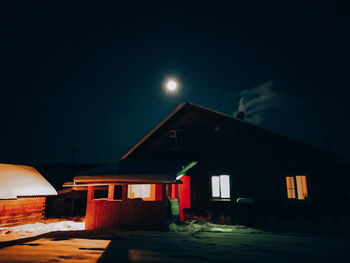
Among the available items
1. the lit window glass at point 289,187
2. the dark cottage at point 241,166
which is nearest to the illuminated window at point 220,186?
the dark cottage at point 241,166

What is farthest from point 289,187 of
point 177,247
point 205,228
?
point 177,247

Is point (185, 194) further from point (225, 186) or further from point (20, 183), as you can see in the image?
point (20, 183)

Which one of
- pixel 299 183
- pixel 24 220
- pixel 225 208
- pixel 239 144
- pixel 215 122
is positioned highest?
pixel 215 122

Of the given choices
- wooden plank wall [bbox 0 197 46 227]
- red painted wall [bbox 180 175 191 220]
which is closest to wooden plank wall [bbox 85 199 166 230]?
red painted wall [bbox 180 175 191 220]

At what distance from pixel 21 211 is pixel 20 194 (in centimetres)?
182

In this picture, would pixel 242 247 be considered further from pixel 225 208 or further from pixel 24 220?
pixel 24 220

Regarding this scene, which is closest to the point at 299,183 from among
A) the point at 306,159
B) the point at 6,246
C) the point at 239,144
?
the point at 306,159

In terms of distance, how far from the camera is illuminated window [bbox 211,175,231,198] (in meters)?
11.2

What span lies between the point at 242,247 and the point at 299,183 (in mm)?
9720

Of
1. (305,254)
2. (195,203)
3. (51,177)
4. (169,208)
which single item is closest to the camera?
(305,254)

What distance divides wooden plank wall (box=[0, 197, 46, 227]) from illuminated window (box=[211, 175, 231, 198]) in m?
10.4

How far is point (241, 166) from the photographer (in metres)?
11.1

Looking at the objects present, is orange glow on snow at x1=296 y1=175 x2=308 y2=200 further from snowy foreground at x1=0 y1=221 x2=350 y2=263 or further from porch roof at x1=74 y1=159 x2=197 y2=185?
porch roof at x1=74 y1=159 x2=197 y2=185

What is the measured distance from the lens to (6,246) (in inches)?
257
